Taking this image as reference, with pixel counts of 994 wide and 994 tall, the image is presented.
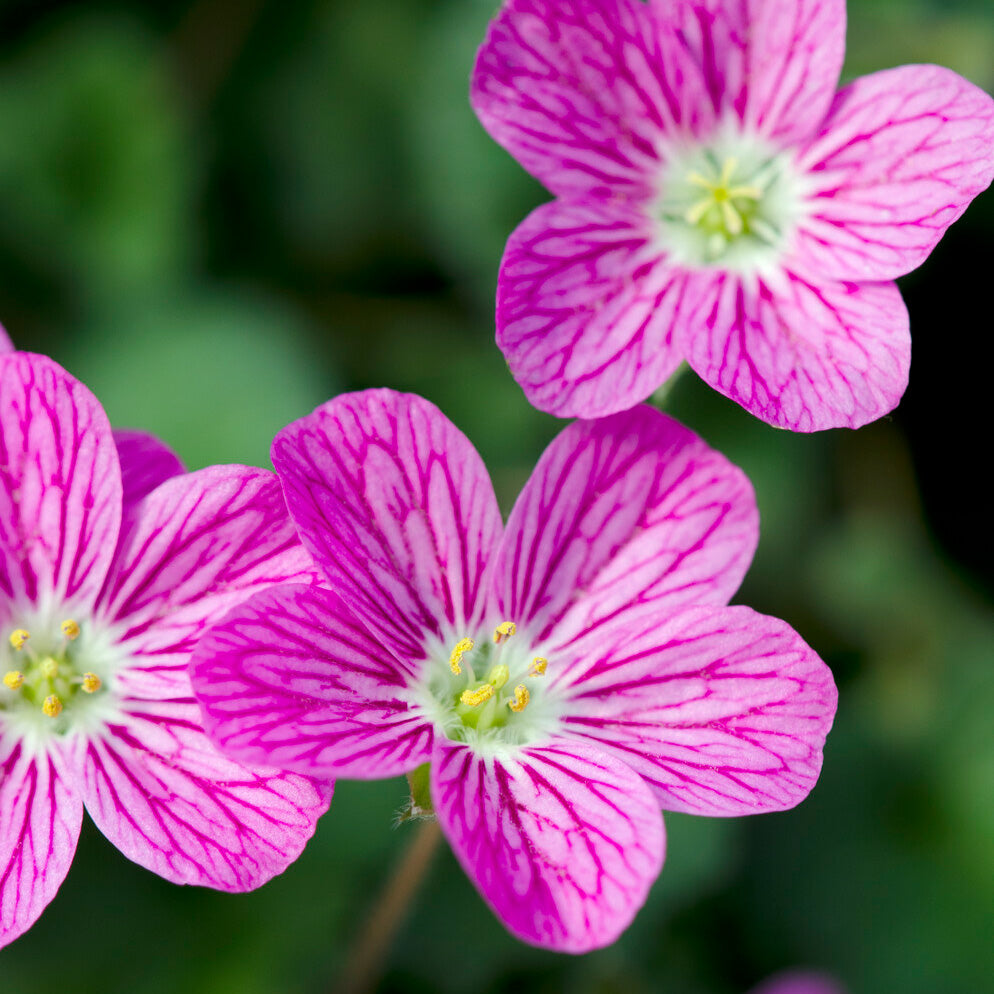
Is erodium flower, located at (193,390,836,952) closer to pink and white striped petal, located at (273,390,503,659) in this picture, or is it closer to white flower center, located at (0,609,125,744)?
pink and white striped petal, located at (273,390,503,659)

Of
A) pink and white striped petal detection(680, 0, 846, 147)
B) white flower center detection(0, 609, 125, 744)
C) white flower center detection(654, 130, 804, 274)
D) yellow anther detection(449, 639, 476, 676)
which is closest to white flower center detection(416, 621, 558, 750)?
yellow anther detection(449, 639, 476, 676)

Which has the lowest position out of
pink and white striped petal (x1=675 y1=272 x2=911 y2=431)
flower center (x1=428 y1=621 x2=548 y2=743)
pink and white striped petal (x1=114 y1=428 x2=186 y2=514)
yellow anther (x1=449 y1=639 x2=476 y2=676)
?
flower center (x1=428 y1=621 x2=548 y2=743)

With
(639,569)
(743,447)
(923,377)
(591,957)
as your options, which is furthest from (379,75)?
(591,957)

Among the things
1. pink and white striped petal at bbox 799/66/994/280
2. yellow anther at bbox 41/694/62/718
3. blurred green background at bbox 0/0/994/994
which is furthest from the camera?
blurred green background at bbox 0/0/994/994

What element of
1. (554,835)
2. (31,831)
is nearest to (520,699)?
(554,835)

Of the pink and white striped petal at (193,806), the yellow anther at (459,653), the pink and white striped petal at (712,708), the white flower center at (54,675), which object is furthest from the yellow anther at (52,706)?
the pink and white striped petal at (712,708)

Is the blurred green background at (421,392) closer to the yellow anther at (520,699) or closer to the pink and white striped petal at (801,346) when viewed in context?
the yellow anther at (520,699)

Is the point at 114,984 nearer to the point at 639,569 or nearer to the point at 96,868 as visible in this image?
the point at 96,868
